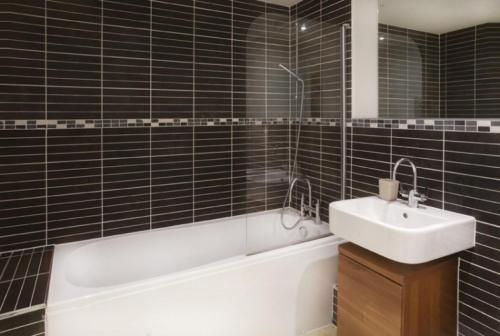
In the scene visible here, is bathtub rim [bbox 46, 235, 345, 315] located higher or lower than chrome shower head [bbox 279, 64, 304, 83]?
lower

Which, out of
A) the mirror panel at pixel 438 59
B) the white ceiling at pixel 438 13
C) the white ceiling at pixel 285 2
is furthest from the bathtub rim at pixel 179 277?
the white ceiling at pixel 285 2

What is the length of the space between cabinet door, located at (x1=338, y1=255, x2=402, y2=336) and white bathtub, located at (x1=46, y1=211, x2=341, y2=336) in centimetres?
34

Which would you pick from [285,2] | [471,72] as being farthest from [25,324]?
[285,2]

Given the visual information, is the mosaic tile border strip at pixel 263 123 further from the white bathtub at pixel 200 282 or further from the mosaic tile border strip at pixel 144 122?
the white bathtub at pixel 200 282

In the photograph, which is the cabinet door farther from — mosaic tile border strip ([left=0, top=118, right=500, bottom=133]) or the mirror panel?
the mirror panel

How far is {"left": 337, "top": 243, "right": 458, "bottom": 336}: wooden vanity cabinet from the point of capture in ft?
5.22

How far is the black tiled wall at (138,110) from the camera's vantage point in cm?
221

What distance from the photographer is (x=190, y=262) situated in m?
2.58

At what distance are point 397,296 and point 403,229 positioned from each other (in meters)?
0.35

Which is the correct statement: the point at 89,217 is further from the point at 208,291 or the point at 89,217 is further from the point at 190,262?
the point at 208,291

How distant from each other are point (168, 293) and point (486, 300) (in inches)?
63.1

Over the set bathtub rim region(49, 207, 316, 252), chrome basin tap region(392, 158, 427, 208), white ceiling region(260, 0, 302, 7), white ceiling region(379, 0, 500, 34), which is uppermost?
white ceiling region(260, 0, 302, 7)

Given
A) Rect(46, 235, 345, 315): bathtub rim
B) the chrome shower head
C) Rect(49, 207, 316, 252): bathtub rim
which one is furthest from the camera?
the chrome shower head

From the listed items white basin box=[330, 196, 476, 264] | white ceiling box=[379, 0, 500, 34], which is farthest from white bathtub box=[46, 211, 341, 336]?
white ceiling box=[379, 0, 500, 34]
